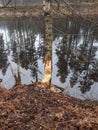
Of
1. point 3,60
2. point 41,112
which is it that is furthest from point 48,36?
point 3,60

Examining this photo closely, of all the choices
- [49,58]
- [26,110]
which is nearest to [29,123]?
[26,110]

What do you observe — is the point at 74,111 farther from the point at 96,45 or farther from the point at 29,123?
the point at 96,45

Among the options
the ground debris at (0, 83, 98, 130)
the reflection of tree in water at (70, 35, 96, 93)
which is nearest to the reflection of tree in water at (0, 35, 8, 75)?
the reflection of tree in water at (70, 35, 96, 93)

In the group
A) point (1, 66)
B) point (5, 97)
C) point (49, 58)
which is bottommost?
point (1, 66)

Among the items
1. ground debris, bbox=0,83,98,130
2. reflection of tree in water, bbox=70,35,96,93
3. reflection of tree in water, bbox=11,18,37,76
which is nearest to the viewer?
ground debris, bbox=0,83,98,130

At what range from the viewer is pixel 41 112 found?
800 centimetres

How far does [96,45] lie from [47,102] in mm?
21031

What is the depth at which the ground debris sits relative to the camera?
23.4 ft

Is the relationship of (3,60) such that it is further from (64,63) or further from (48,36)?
(48,36)

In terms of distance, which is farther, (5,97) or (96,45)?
(96,45)

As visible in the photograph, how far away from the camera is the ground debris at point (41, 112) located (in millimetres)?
7145

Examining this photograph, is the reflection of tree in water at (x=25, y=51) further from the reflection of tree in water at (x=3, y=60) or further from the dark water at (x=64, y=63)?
the reflection of tree in water at (x=3, y=60)

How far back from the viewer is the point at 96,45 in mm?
28875

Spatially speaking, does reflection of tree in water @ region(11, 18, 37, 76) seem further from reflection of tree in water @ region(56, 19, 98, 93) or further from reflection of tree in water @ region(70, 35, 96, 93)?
reflection of tree in water @ region(70, 35, 96, 93)
